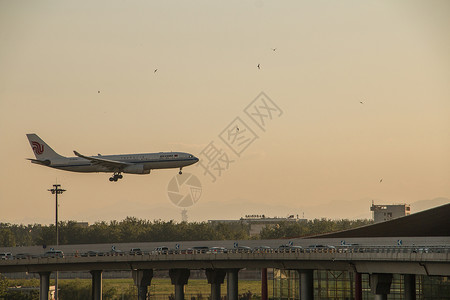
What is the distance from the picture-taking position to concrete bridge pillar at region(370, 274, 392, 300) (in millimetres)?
108438

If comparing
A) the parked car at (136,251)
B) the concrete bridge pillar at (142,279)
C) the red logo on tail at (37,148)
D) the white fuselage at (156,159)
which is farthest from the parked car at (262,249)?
the red logo on tail at (37,148)

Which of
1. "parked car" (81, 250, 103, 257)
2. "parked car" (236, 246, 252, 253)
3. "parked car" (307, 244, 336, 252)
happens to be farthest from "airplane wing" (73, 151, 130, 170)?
"parked car" (307, 244, 336, 252)

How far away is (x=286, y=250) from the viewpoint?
12562 cm

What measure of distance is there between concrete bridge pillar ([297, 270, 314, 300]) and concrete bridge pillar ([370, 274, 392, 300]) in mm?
15965

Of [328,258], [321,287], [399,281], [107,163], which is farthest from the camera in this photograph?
[107,163]

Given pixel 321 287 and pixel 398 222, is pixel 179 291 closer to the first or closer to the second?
pixel 321 287

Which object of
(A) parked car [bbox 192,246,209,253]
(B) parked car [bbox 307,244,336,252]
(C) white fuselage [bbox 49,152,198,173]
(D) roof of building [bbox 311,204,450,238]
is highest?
(C) white fuselage [bbox 49,152,198,173]

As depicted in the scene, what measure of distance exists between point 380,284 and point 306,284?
1717 centimetres

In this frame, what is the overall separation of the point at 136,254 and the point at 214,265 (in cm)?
1151

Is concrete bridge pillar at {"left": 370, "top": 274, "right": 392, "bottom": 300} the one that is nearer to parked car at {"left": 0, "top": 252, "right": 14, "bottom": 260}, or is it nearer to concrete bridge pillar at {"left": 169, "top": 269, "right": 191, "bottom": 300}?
concrete bridge pillar at {"left": 169, "top": 269, "right": 191, "bottom": 300}

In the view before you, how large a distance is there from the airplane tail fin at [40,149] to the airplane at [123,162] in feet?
12.8

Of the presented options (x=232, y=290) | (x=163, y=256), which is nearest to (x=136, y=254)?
(x=163, y=256)

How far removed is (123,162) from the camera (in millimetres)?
160375

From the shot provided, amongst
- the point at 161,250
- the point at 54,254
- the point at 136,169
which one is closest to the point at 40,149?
the point at 136,169
